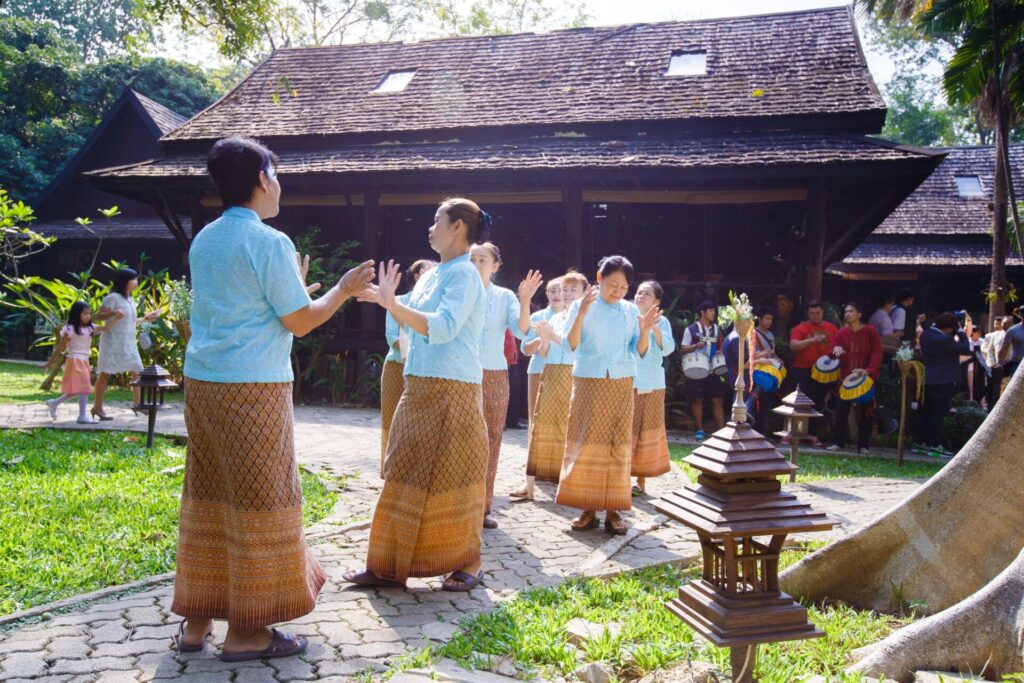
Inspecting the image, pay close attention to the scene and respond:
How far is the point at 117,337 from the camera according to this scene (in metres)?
9.86

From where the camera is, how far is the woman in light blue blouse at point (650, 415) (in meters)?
7.05

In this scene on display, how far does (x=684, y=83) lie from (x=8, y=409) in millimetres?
11697

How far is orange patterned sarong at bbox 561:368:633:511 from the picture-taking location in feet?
17.9

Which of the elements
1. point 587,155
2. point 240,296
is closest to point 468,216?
point 240,296

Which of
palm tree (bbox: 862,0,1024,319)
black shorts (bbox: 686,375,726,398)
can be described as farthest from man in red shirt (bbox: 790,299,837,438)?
palm tree (bbox: 862,0,1024,319)

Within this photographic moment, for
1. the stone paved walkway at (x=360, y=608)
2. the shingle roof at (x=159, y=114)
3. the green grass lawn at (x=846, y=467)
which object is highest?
the shingle roof at (x=159, y=114)

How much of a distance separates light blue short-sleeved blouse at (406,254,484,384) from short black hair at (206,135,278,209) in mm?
1047

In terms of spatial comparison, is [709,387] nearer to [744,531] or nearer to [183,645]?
[744,531]

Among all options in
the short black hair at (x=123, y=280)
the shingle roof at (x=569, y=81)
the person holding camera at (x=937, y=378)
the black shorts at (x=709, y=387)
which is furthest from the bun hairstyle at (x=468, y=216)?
the shingle roof at (x=569, y=81)

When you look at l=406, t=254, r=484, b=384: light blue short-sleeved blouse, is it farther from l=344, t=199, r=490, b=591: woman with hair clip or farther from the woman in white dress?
the woman in white dress

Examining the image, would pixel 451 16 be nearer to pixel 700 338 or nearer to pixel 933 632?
pixel 700 338

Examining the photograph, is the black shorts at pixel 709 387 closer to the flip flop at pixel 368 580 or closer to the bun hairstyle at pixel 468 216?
the bun hairstyle at pixel 468 216

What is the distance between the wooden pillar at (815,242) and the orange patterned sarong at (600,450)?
7029 mm

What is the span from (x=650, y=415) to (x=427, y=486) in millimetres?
3548
